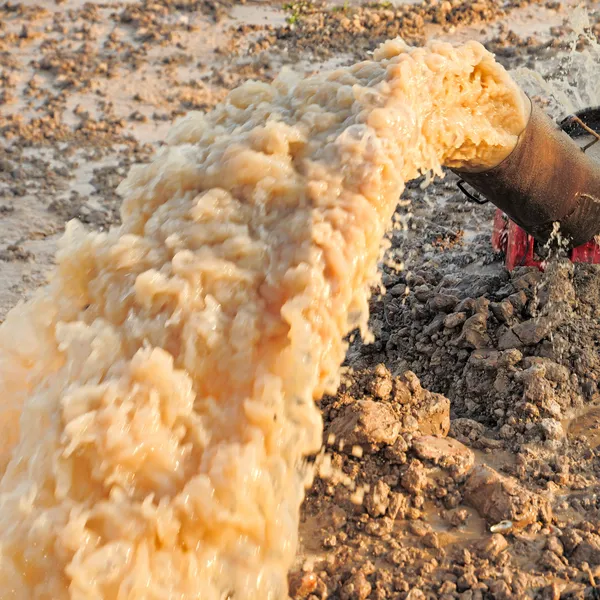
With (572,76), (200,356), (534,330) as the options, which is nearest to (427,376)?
(534,330)

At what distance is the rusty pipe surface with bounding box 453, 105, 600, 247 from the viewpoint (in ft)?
10.3

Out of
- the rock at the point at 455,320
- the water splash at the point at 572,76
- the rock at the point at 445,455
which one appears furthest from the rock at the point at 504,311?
the water splash at the point at 572,76

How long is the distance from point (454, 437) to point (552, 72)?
5.33 metres

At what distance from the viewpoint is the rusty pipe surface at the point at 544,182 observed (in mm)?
3137

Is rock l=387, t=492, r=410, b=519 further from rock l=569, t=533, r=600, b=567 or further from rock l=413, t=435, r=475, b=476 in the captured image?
rock l=569, t=533, r=600, b=567

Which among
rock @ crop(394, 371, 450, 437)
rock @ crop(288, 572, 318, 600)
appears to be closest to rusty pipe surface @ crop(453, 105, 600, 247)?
rock @ crop(394, 371, 450, 437)

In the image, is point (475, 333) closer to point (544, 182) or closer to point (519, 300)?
point (519, 300)

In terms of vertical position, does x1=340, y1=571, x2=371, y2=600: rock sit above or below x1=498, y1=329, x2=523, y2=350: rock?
above

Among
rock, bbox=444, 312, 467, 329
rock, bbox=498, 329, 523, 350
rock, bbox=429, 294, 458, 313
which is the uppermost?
rock, bbox=498, 329, 523, 350

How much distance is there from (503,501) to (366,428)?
58cm

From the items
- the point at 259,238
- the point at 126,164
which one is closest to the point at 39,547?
the point at 259,238

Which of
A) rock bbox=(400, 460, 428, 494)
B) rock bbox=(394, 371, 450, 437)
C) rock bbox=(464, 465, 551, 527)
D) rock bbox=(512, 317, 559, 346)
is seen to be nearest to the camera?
rock bbox=(464, 465, 551, 527)

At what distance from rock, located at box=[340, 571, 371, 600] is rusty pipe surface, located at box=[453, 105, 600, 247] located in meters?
1.87

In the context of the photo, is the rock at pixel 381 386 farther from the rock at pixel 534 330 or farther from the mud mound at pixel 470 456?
the rock at pixel 534 330
